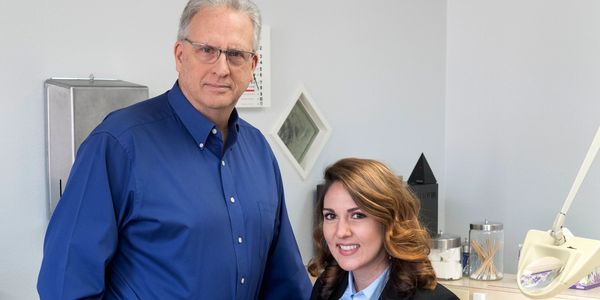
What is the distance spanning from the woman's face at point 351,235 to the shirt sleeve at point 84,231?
46 cm

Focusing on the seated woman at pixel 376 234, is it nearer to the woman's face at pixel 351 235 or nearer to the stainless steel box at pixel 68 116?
the woman's face at pixel 351 235

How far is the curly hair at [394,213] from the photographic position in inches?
65.8

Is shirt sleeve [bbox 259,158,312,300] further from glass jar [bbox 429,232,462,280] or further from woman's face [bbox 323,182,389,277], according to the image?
glass jar [bbox 429,232,462,280]

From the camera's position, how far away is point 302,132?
2791mm

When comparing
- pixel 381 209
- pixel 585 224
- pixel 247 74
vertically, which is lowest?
pixel 585 224

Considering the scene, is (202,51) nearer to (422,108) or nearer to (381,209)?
(381,209)

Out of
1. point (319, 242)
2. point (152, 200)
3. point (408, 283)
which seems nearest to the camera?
point (152, 200)

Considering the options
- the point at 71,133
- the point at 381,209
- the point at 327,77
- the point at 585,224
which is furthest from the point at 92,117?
the point at 585,224

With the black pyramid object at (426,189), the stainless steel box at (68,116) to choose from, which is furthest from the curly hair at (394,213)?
the black pyramid object at (426,189)

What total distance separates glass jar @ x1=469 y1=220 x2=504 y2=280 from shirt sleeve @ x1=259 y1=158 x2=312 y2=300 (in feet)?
3.40

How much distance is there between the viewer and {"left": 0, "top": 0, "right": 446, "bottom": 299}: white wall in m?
1.98

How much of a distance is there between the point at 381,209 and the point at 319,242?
232mm

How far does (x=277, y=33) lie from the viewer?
268cm

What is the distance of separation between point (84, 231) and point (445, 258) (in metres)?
1.51
